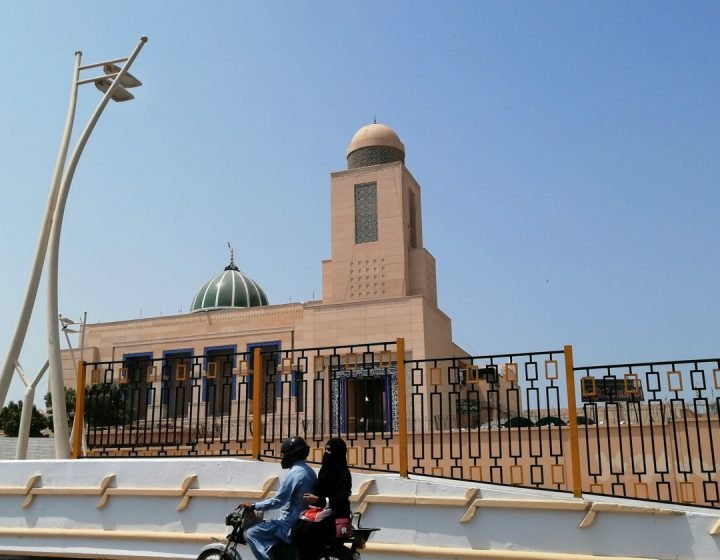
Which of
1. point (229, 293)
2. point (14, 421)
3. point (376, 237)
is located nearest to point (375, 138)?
point (376, 237)

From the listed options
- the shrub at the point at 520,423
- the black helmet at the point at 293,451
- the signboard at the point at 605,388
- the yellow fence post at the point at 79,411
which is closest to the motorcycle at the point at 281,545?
the black helmet at the point at 293,451

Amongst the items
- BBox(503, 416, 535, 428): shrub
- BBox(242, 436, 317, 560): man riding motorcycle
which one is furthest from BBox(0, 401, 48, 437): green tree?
BBox(242, 436, 317, 560): man riding motorcycle

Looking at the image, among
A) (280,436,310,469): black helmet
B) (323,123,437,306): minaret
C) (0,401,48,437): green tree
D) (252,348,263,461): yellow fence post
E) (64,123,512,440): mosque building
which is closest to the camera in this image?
(280,436,310,469): black helmet

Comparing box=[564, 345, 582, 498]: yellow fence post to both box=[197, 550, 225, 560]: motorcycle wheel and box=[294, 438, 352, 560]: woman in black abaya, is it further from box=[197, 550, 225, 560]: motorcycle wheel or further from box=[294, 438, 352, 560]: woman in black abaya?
box=[197, 550, 225, 560]: motorcycle wheel

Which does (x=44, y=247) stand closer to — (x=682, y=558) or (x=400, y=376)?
(x=400, y=376)

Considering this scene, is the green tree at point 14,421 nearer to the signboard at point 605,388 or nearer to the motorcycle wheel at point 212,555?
the motorcycle wheel at point 212,555

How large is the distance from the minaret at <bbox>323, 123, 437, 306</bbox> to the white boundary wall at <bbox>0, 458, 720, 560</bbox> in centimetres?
2084

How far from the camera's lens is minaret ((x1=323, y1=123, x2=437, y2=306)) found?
27828mm

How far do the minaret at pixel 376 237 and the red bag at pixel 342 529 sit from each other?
903 inches

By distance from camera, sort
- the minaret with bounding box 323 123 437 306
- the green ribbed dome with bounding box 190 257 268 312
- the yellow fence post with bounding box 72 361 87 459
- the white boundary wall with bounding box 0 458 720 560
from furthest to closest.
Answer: the green ribbed dome with bounding box 190 257 268 312, the minaret with bounding box 323 123 437 306, the yellow fence post with bounding box 72 361 87 459, the white boundary wall with bounding box 0 458 720 560

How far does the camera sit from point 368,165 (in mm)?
29562

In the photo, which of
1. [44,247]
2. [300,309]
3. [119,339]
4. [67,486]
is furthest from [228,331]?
[67,486]

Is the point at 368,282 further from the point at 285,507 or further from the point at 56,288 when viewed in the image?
the point at 285,507

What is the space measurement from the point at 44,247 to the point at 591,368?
7686mm
